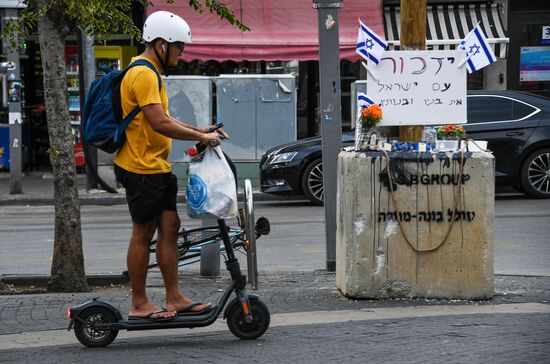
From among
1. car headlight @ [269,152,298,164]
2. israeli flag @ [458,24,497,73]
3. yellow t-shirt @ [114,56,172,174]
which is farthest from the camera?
car headlight @ [269,152,298,164]

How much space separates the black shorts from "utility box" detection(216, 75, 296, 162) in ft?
42.1

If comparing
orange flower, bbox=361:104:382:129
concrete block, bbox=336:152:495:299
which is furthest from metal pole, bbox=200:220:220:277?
orange flower, bbox=361:104:382:129

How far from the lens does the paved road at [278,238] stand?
36.5 ft

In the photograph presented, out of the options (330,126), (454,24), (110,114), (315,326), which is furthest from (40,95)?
(315,326)

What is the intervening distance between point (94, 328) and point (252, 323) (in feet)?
3.06

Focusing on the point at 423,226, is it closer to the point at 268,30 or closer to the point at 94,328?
the point at 94,328

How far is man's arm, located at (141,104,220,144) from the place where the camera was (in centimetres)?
645

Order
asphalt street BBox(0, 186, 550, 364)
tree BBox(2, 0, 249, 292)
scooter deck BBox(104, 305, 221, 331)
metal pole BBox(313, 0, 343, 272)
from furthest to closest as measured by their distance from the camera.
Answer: metal pole BBox(313, 0, 343, 272) → tree BBox(2, 0, 249, 292) → scooter deck BBox(104, 305, 221, 331) → asphalt street BBox(0, 186, 550, 364)

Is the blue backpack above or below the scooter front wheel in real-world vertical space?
above

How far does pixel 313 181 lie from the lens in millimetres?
16953

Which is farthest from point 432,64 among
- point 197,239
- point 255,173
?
point 255,173

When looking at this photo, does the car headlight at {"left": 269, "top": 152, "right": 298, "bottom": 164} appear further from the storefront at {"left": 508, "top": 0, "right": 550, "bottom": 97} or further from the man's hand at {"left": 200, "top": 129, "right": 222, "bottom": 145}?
the man's hand at {"left": 200, "top": 129, "right": 222, "bottom": 145}

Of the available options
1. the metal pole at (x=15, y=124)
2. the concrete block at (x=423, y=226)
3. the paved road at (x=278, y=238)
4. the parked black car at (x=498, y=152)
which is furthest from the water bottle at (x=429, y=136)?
the metal pole at (x=15, y=124)

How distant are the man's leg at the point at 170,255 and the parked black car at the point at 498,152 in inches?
404
